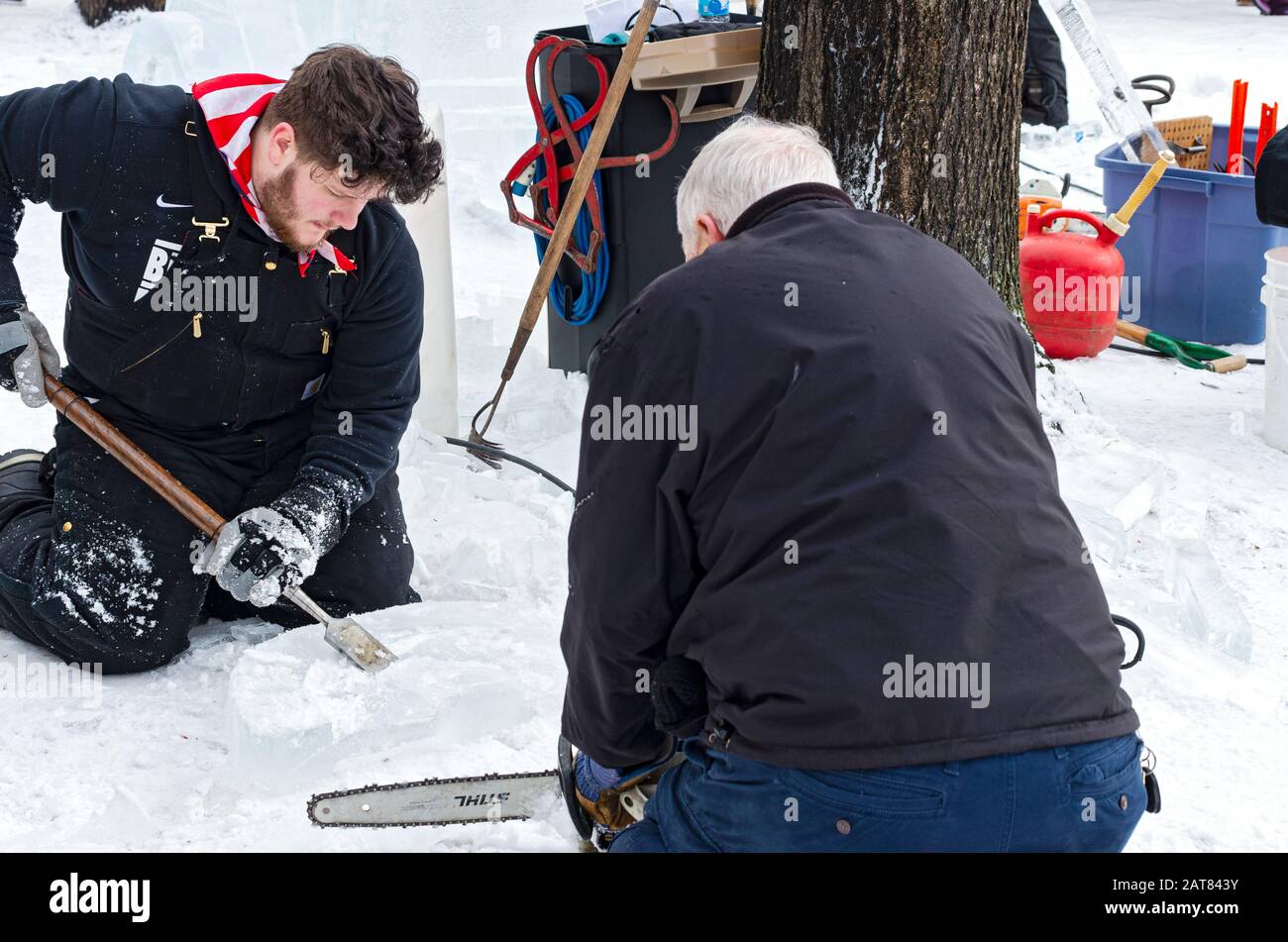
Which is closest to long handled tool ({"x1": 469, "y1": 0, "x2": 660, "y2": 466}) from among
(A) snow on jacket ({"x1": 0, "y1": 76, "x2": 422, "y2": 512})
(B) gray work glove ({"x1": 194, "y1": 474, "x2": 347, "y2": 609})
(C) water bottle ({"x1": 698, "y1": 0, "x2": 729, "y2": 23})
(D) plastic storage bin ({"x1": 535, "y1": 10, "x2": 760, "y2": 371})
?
(D) plastic storage bin ({"x1": 535, "y1": 10, "x2": 760, "y2": 371})

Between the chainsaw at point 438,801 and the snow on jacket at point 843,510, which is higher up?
the snow on jacket at point 843,510

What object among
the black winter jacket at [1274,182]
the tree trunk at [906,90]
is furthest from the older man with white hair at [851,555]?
the black winter jacket at [1274,182]

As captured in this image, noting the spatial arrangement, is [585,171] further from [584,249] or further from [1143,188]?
[1143,188]

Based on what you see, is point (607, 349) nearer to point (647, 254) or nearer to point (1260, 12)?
point (647, 254)

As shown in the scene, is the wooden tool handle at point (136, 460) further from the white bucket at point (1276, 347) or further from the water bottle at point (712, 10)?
the white bucket at point (1276, 347)

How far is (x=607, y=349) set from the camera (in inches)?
62.1

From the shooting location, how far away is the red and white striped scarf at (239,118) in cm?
247

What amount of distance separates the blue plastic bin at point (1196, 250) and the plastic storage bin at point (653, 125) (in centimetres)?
185

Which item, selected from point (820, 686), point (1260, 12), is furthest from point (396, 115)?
point (1260, 12)

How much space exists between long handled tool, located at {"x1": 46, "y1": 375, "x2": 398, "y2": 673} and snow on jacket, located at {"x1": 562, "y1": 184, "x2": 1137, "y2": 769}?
1080 millimetres

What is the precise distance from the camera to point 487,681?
251 cm

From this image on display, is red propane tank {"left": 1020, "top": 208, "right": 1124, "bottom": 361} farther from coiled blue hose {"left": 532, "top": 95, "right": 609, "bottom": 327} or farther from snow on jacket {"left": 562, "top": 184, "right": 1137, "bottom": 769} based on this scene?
snow on jacket {"left": 562, "top": 184, "right": 1137, "bottom": 769}

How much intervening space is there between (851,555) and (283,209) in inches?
58.9

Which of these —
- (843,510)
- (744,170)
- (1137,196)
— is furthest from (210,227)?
(1137,196)
